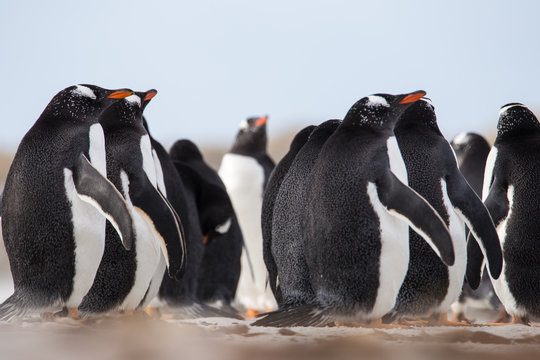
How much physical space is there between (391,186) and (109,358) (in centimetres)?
163

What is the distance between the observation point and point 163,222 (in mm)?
4109

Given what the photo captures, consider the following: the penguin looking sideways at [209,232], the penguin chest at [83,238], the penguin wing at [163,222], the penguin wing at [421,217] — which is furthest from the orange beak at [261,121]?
the penguin wing at [421,217]

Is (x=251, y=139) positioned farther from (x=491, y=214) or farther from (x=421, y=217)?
(x=421, y=217)

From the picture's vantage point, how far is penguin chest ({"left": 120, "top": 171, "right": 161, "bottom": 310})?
4.19 meters

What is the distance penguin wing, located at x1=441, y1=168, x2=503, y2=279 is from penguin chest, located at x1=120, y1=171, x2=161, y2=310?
1.63 meters

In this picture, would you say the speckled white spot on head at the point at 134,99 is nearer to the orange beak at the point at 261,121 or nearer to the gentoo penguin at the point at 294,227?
the gentoo penguin at the point at 294,227

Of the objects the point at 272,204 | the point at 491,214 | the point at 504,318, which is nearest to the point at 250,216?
the point at 272,204

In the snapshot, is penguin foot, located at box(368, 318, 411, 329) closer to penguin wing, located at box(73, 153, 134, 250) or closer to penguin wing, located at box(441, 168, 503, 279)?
penguin wing, located at box(441, 168, 503, 279)

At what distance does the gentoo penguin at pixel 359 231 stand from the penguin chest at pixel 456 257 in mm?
550

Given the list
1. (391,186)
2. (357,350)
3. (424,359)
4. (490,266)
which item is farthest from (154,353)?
(490,266)

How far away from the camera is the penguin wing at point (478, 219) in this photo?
13.4 ft

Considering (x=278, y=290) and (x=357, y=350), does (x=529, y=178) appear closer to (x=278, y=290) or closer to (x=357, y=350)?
(x=278, y=290)

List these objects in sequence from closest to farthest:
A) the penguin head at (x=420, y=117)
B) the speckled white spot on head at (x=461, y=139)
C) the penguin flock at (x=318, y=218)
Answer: the penguin flock at (x=318, y=218), the penguin head at (x=420, y=117), the speckled white spot on head at (x=461, y=139)

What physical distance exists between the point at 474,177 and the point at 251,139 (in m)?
2.92
